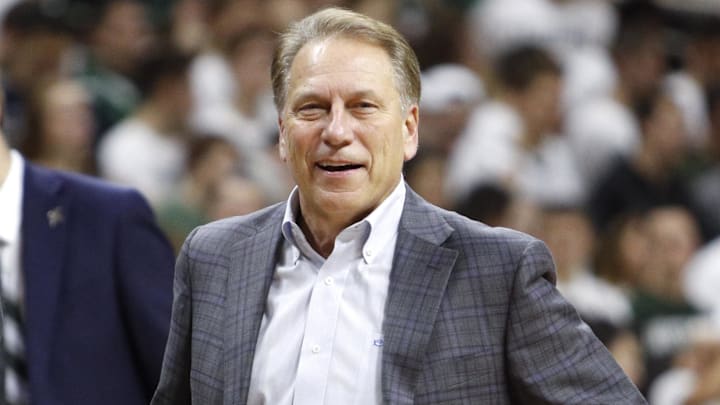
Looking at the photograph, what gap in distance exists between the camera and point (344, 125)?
191cm

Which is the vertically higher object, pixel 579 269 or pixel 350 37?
pixel 350 37

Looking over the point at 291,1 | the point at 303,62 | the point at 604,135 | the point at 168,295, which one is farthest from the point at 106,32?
the point at 303,62

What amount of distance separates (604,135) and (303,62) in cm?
497

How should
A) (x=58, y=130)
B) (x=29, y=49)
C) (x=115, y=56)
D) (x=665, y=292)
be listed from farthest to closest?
(x=665, y=292)
(x=115, y=56)
(x=29, y=49)
(x=58, y=130)

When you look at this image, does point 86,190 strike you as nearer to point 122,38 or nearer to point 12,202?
Result: point 12,202

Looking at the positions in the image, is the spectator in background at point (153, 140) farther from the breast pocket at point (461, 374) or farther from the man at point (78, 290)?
the breast pocket at point (461, 374)

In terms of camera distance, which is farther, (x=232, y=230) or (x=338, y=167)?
(x=232, y=230)

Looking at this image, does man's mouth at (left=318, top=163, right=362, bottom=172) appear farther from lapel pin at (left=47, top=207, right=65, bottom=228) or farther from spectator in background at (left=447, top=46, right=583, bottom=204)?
spectator in background at (left=447, top=46, right=583, bottom=204)

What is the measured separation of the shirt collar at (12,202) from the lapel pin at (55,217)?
0.18 ft

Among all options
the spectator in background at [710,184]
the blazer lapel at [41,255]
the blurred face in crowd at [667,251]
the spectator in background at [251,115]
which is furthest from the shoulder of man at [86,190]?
the spectator in background at [710,184]

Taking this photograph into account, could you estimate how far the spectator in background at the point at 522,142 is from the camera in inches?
241

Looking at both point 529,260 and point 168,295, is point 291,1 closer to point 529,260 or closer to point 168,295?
point 168,295

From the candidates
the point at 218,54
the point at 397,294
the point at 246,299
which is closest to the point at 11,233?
the point at 246,299

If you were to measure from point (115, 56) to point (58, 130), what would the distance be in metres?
0.91
